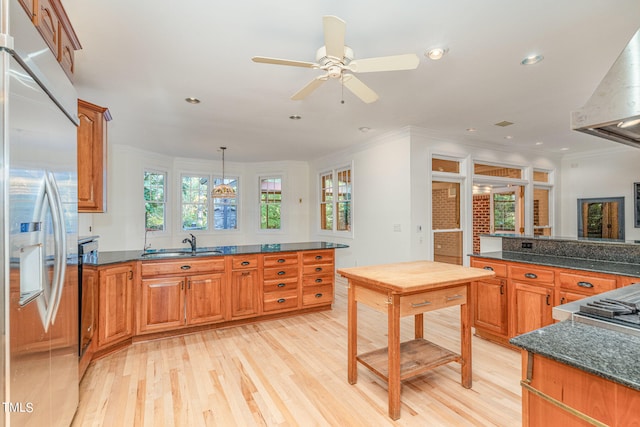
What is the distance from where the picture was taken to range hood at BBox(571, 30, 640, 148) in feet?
4.63

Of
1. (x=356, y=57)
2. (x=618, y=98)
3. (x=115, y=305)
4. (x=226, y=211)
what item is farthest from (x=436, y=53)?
(x=226, y=211)

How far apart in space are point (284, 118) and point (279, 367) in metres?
3.06

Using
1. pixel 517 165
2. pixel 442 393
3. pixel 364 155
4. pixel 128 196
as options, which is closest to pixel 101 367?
pixel 442 393

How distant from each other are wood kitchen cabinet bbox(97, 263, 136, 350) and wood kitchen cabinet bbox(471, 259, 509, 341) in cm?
355

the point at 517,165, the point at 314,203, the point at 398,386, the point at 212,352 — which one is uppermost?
the point at 517,165

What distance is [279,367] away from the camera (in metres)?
2.75

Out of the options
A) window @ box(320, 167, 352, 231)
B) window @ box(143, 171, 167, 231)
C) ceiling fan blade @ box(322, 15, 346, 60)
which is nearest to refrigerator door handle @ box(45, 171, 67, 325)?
ceiling fan blade @ box(322, 15, 346, 60)

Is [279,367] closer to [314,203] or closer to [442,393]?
[442,393]

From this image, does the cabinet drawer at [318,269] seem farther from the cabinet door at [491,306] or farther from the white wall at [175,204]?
the white wall at [175,204]

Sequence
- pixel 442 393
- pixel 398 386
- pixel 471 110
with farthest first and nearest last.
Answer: pixel 471 110
pixel 442 393
pixel 398 386

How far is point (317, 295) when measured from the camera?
4191 mm

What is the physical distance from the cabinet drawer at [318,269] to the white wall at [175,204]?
354 centimetres

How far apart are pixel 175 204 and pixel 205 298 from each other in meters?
4.28

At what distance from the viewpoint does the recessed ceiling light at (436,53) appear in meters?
2.49
